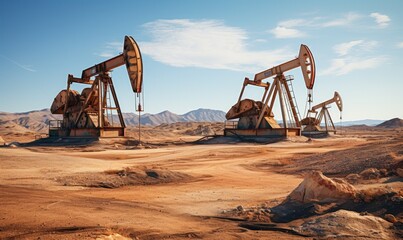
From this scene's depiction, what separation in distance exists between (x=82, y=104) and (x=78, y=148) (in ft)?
22.2

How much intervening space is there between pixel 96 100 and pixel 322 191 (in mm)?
23652

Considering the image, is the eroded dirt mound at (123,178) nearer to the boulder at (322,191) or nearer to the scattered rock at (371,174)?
the boulder at (322,191)

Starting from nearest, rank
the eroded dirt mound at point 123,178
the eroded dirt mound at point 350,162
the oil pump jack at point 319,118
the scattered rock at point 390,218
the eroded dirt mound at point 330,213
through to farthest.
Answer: the eroded dirt mound at point 330,213 < the scattered rock at point 390,218 < the eroded dirt mound at point 123,178 < the eroded dirt mound at point 350,162 < the oil pump jack at point 319,118

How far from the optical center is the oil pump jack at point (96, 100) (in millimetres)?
22828

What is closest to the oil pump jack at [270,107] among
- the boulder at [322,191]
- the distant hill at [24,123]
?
the boulder at [322,191]

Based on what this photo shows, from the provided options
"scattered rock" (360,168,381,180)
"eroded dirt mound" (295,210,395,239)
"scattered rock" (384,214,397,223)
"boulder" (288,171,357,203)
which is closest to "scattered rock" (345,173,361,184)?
"scattered rock" (360,168,381,180)

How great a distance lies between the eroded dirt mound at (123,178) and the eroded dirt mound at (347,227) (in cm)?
558

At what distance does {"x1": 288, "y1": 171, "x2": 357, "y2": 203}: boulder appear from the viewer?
6.07 metres

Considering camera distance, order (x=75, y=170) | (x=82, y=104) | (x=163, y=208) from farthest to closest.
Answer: (x=82, y=104) → (x=75, y=170) → (x=163, y=208)

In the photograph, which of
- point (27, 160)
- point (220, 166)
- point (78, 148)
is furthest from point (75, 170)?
point (78, 148)

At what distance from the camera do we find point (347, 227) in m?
4.79

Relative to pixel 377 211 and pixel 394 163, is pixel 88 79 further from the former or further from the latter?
pixel 377 211

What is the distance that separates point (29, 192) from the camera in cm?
747

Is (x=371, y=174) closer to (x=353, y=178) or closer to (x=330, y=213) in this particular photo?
(x=353, y=178)
